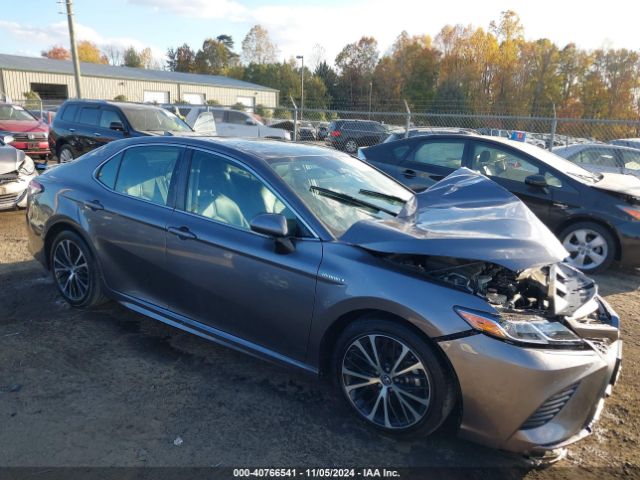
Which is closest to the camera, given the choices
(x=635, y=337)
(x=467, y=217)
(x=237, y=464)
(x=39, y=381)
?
(x=237, y=464)

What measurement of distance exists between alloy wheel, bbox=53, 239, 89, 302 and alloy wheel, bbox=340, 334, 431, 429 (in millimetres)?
2543

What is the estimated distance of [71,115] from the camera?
37.4ft

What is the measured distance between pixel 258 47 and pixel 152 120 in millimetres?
81286

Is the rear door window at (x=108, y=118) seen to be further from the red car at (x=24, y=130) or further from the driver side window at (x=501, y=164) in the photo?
the driver side window at (x=501, y=164)

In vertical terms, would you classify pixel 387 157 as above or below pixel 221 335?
above

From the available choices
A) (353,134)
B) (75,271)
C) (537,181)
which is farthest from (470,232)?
(353,134)

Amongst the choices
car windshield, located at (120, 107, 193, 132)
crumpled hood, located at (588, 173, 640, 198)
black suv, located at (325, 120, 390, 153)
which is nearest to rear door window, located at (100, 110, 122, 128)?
car windshield, located at (120, 107, 193, 132)

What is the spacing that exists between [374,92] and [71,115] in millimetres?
54863

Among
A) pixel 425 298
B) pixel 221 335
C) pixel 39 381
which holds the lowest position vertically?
pixel 39 381

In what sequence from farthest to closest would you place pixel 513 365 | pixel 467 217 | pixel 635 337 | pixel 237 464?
pixel 635 337, pixel 467 217, pixel 237 464, pixel 513 365

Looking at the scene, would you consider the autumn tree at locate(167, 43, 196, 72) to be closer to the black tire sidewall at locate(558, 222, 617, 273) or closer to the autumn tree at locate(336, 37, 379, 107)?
the autumn tree at locate(336, 37, 379, 107)

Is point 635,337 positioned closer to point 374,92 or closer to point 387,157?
point 387,157

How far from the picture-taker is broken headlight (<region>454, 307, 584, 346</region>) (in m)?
2.38

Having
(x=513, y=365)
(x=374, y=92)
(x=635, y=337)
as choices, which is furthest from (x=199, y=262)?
(x=374, y=92)
